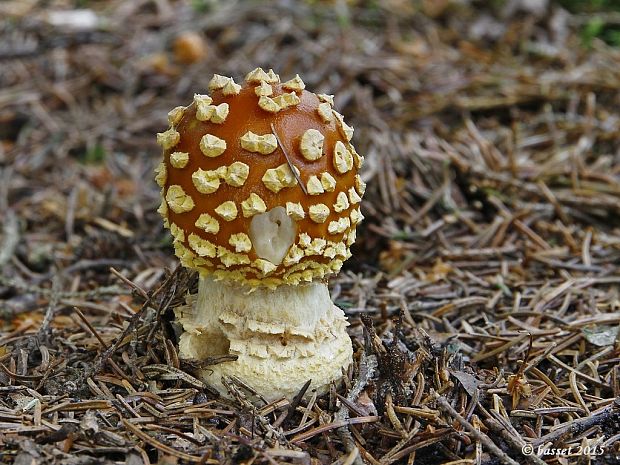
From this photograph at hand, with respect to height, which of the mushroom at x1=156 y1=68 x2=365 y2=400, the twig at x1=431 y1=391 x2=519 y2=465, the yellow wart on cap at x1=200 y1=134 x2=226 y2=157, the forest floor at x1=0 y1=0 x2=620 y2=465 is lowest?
the forest floor at x1=0 y1=0 x2=620 y2=465

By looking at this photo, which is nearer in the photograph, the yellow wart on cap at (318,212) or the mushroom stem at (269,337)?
the yellow wart on cap at (318,212)

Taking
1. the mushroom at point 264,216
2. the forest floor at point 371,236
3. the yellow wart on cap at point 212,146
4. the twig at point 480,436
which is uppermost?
the yellow wart on cap at point 212,146

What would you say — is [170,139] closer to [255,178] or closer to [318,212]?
[255,178]

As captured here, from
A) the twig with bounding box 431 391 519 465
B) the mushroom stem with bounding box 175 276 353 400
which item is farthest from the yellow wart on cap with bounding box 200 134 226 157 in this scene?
the twig with bounding box 431 391 519 465

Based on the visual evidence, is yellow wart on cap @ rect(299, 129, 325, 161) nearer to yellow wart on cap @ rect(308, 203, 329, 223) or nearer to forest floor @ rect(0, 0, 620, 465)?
yellow wart on cap @ rect(308, 203, 329, 223)

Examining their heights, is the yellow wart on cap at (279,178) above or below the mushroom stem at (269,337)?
above

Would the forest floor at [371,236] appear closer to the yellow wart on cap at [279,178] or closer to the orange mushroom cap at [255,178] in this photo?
the orange mushroom cap at [255,178]

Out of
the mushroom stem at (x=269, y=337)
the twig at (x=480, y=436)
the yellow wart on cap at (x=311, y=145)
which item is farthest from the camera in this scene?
the mushroom stem at (x=269, y=337)

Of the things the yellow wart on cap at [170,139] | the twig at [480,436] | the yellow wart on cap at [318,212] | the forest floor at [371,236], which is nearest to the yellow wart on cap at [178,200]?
the yellow wart on cap at [170,139]
